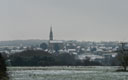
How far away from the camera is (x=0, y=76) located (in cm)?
4950

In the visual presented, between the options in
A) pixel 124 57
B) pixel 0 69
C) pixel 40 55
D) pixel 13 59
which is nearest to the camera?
pixel 0 69

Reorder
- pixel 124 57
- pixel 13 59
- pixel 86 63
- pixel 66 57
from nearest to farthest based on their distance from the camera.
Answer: pixel 124 57 → pixel 13 59 → pixel 86 63 → pixel 66 57

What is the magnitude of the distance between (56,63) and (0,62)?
327 ft

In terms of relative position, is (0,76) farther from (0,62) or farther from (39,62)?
(39,62)

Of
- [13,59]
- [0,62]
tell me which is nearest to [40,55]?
[13,59]

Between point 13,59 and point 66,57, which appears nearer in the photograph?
point 13,59

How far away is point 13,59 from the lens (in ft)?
464

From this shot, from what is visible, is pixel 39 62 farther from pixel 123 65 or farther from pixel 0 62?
pixel 0 62

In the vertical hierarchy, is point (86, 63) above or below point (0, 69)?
below

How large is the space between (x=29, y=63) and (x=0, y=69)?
9139 cm

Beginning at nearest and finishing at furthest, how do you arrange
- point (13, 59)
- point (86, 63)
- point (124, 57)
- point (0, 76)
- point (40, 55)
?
point (0, 76), point (124, 57), point (13, 59), point (40, 55), point (86, 63)

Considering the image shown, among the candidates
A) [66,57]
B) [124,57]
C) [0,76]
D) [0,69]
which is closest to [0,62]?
[0,69]

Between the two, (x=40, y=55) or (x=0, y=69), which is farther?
(x=40, y=55)

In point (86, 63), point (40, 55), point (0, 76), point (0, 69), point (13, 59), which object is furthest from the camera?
point (86, 63)
